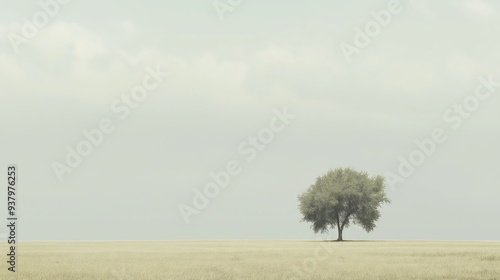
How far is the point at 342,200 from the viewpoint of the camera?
357 feet

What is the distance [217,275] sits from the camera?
3753cm

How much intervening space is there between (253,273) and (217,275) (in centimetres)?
209

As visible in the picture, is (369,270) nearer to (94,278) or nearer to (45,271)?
(94,278)

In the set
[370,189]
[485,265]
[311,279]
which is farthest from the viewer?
[370,189]

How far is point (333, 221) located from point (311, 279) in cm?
7638

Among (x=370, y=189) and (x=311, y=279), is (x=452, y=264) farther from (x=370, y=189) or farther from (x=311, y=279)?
(x=370, y=189)

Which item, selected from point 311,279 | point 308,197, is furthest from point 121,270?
point 308,197

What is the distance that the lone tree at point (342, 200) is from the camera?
108 meters

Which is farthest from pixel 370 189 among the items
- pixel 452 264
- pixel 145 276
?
pixel 145 276

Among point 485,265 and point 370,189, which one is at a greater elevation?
point 370,189

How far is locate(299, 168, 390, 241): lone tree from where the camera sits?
10812 centimetres

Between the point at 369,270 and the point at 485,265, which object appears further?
the point at 485,265

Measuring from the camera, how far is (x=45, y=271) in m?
39.8

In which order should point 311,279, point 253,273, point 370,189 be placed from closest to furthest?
point 311,279, point 253,273, point 370,189
